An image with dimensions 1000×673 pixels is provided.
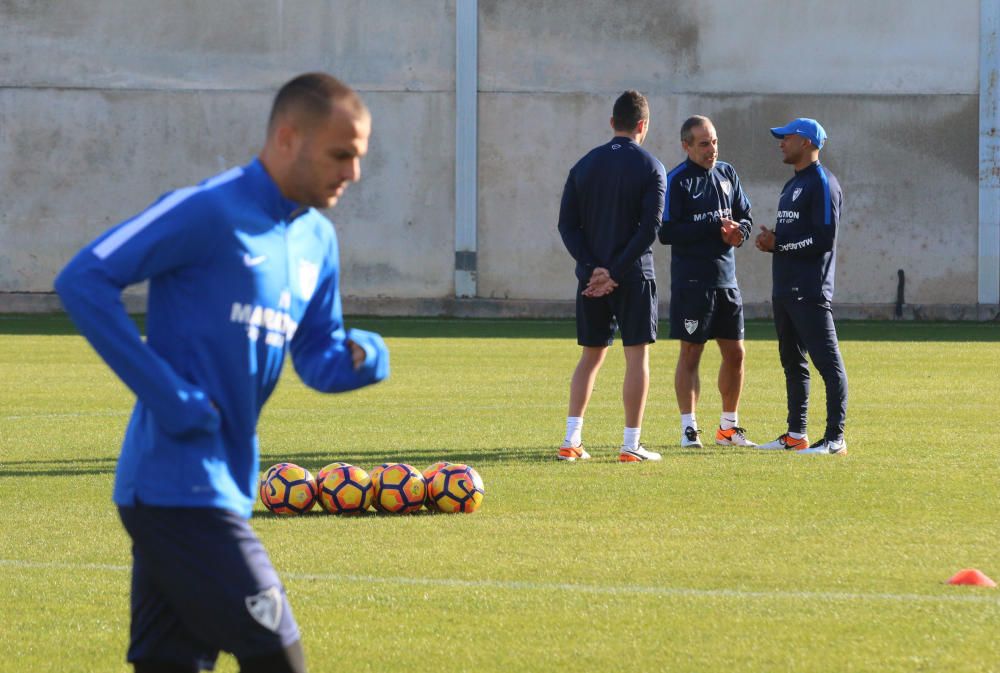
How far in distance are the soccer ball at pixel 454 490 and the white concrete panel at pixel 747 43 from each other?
2309 centimetres

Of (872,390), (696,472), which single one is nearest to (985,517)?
(696,472)

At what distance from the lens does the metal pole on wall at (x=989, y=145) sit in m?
30.2

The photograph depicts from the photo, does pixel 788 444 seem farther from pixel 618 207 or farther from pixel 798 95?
pixel 798 95

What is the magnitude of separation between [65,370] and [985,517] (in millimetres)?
12136

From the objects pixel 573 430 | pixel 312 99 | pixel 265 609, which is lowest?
pixel 573 430

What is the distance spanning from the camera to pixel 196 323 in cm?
367

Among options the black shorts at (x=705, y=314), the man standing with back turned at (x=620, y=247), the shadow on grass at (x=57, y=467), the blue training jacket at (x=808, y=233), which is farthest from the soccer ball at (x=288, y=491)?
the blue training jacket at (x=808, y=233)

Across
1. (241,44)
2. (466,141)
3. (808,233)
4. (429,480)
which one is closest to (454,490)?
(429,480)

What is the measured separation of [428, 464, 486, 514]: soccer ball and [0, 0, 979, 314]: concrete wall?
22.3 metres

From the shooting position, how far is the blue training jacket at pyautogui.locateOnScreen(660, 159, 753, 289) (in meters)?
11.0

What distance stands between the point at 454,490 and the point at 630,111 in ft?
10.2

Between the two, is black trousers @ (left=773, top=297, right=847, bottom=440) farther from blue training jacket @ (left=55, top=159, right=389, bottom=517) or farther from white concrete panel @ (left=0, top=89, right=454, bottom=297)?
white concrete panel @ (left=0, top=89, right=454, bottom=297)

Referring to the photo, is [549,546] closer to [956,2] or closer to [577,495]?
[577,495]

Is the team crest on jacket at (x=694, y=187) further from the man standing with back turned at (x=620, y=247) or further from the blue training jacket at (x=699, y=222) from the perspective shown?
the man standing with back turned at (x=620, y=247)
